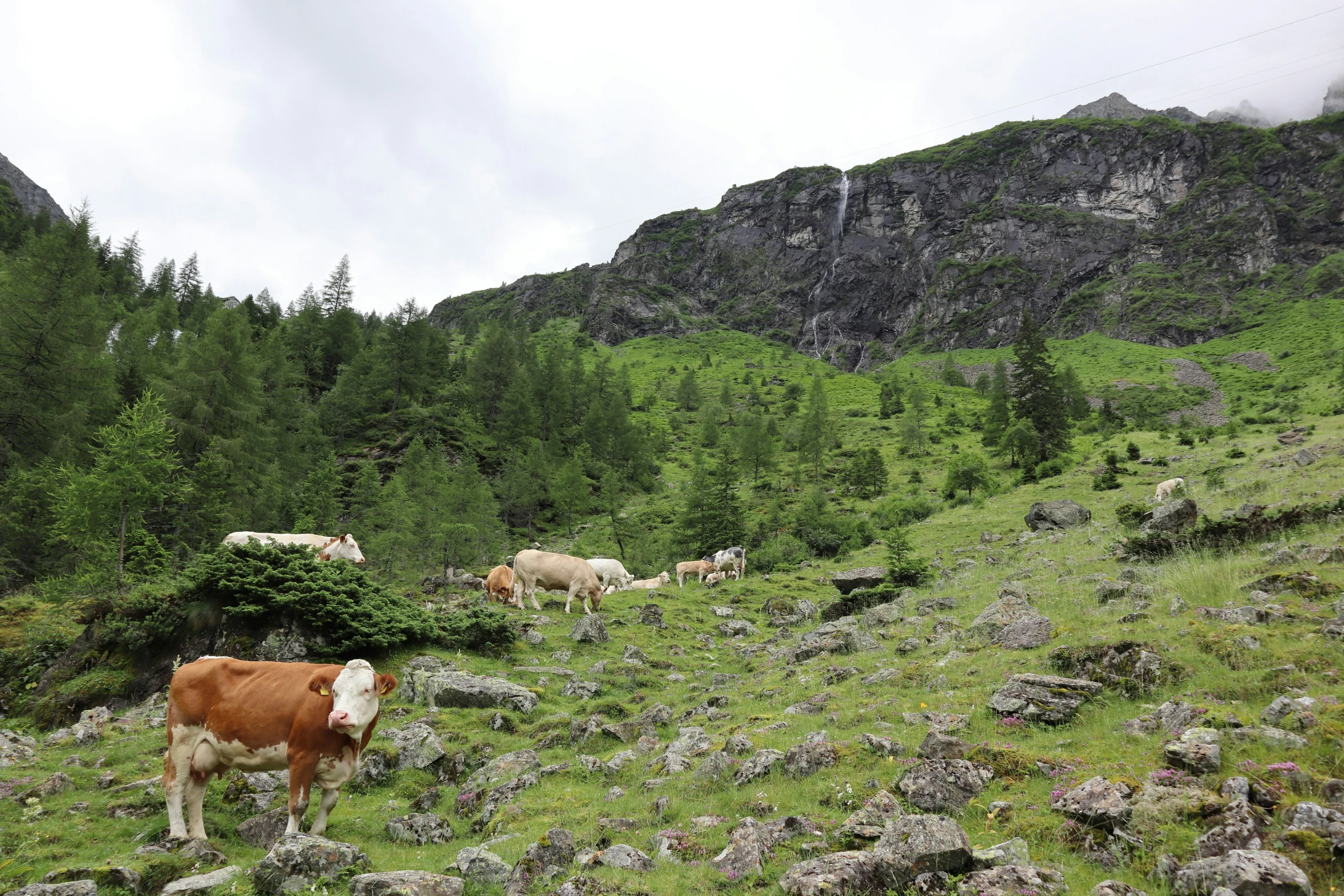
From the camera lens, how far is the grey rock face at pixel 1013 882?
4449 mm

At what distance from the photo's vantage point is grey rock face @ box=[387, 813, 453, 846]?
7.81m

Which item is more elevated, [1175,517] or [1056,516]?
[1175,517]

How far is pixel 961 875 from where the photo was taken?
488 centimetres

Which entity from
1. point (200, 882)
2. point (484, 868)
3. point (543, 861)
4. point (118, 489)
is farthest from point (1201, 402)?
point (118, 489)

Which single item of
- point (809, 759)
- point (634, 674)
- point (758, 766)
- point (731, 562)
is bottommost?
point (731, 562)

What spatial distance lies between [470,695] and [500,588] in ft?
34.1

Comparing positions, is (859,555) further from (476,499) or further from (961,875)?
(961,875)

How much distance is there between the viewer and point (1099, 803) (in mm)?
5176

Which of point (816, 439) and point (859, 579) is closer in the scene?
point (859, 579)

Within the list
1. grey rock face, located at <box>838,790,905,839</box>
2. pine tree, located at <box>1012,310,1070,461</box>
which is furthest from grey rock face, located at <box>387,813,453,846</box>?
pine tree, located at <box>1012,310,1070,461</box>

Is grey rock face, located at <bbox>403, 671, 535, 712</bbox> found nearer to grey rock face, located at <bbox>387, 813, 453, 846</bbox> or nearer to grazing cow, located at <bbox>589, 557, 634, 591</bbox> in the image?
grey rock face, located at <bbox>387, 813, 453, 846</bbox>

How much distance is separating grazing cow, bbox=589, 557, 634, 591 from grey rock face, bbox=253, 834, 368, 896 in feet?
70.5

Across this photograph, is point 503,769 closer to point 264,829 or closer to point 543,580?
point 264,829

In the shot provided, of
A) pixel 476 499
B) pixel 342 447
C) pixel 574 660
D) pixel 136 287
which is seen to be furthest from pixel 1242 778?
pixel 136 287
